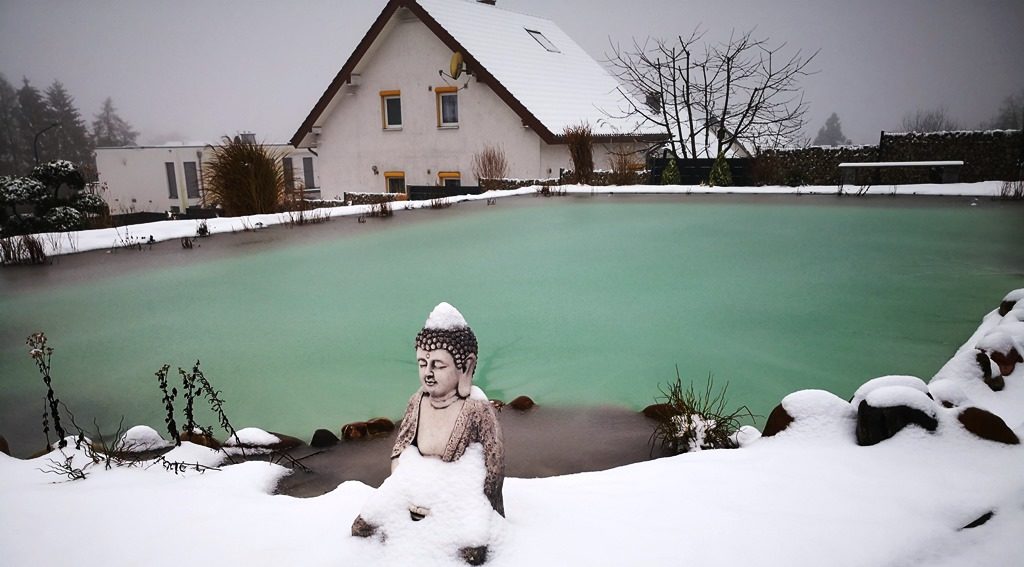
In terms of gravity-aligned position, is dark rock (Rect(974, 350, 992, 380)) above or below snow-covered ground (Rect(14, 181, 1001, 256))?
below

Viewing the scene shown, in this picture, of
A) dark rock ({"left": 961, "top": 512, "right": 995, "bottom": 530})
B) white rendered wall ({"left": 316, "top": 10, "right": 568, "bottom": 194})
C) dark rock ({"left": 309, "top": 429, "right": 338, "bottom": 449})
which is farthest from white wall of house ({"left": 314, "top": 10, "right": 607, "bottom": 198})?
dark rock ({"left": 961, "top": 512, "right": 995, "bottom": 530})

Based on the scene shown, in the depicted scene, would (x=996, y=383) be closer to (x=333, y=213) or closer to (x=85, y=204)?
(x=333, y=213)

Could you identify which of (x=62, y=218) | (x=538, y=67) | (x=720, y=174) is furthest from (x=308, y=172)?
(x=720, y=174)

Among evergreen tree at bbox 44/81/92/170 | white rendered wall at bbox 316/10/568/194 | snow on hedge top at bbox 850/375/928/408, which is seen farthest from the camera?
evergreen tree at bbox 44/81/92/170

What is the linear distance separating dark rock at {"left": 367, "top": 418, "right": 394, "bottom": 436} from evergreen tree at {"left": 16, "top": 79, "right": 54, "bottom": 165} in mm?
41065

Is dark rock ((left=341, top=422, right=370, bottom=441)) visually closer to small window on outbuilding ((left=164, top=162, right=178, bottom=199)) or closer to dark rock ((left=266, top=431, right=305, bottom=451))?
dark rock ((left=266, top=431, right=305, bottom=451))

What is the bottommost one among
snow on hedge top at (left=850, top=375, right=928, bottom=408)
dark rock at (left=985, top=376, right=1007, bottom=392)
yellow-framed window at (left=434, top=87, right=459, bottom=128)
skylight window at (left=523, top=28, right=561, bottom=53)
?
dark rock at (left=985, top=376, right=1007, bottom=392)

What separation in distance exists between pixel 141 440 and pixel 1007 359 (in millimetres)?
5149

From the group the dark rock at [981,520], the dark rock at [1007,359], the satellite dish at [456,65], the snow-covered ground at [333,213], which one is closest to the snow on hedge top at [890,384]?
the dark rock at [981,520]

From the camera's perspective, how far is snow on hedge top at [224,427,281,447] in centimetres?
350

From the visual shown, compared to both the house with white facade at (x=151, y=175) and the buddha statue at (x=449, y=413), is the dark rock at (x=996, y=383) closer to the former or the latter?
the buddha statue at (x=449, y=413)

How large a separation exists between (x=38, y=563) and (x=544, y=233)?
802 centimetres

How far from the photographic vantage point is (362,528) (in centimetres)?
215

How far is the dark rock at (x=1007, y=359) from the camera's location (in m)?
3.75
